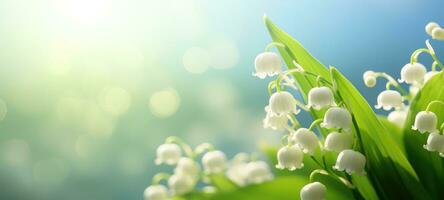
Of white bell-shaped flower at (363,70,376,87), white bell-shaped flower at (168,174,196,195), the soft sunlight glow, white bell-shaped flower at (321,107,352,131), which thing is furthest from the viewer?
the soft sunlight glow

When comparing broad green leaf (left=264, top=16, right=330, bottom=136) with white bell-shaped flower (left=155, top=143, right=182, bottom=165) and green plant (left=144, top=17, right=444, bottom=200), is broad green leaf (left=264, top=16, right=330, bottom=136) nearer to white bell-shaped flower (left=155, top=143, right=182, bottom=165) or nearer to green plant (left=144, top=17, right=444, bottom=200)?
green plant (left=144, top=17, right=444, bottom=200)

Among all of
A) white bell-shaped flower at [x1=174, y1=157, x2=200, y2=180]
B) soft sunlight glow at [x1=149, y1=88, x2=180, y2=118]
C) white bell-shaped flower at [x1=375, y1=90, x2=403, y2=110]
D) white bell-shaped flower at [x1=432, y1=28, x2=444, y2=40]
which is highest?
soft sunlight glow at [x1=149, y1=88, x2=180, y2=118]

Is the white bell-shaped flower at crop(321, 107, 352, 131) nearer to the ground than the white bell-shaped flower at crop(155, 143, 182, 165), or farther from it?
nearer to the ground

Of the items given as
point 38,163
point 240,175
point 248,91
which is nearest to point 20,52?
point 38,163

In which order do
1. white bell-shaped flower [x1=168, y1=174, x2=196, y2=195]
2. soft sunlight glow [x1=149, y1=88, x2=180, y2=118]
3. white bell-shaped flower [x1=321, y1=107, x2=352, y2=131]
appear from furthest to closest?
1. soft sunlight glow [x1=149, y1=88, x2=180, y2=118]
2. white bell-shaped flower [x1=168, y1=174, x2=196, y2=195]
3. white bell-shaped flower [x1=321, y1=107, x2=352, y2=131]

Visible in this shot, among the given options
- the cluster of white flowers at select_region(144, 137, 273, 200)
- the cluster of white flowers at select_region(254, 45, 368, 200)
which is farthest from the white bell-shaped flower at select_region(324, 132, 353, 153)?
the cluster of white flowers at select_region(144, 137, 273, 200)

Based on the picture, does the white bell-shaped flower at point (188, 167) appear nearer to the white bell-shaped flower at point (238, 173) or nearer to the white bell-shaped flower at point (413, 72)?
the white bell-shaped flower at point (238, 173)

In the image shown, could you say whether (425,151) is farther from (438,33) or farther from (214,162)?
(214,162)

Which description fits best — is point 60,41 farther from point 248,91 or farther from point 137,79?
point 248,91
